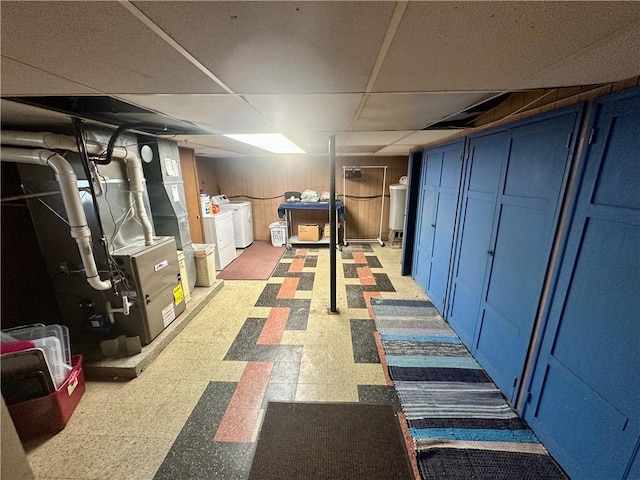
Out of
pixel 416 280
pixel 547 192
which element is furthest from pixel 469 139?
pixel 416 280

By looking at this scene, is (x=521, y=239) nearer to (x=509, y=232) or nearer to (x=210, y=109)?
(x=509, y=232)

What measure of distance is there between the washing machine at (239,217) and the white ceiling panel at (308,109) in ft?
11.3

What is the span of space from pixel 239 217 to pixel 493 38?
5.22 m

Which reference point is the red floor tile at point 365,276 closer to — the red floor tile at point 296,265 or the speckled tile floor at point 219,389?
the speckled tile floor at point 219,389

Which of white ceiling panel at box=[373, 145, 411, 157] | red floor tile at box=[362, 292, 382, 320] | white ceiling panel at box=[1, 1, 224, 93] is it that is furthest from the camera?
white ceiling panel at box=[373, 145, 411, 157]

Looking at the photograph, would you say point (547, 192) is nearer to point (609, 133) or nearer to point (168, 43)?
point (609, 133)

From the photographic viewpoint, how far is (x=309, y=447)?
1.54 meters

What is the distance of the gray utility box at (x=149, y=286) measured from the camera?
7.12ft

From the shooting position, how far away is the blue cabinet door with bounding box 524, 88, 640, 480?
1.06 metres

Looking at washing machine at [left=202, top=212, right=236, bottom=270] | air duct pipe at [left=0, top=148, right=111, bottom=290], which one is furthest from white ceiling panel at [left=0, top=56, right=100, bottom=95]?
washing machine at [left=202, top=212, right=236, bottom=270]

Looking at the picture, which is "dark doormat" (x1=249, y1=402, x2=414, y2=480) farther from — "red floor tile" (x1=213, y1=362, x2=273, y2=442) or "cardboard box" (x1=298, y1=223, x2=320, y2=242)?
"cardboard box" (x1=298, y1=223, x2=320, y2=242)

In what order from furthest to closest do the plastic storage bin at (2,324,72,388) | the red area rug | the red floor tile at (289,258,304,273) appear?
the red floor tile at (289,258,304,273)
the red area rug
the plastic storage bin at (2,324,72,388)

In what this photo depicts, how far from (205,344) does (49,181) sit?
6.24ft

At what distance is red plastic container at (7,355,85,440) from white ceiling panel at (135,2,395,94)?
2296 millimetres
